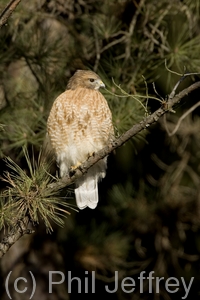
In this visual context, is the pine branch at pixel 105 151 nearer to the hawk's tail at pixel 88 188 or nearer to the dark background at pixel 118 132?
the dark background at pixel 118 132

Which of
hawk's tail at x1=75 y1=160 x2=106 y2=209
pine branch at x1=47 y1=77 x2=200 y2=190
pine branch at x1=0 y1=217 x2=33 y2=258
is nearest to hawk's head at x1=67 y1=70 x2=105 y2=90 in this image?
hawk's tail at x1=75 y1=160 x2=106 y2=209

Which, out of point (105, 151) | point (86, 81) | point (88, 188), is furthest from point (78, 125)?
point (105, 151)

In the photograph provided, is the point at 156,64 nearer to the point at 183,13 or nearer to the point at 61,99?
the point at 183,13

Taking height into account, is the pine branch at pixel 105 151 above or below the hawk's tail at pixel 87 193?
above

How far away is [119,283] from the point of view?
5.77 m

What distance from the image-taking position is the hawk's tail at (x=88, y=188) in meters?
4.12

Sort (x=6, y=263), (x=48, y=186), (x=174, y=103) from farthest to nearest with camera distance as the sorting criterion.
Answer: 1. (x=6, y=263)
2. (x=48, y=186)
3. (x=174, y=103)

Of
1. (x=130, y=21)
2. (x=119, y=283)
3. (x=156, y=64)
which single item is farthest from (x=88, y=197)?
(x=119, y=283)

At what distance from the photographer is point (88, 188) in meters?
4.14

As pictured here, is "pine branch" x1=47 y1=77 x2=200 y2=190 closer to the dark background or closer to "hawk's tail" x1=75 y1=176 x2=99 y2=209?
the dark background

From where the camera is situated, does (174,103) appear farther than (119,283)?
No

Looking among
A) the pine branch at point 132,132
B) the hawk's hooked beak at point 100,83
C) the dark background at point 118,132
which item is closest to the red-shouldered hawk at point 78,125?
→ the hawk's hooked beak at point 100,83

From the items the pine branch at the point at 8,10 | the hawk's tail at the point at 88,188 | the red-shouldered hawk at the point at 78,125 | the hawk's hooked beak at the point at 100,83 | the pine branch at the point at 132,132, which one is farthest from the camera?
the hawk's tail at the point at 88,188

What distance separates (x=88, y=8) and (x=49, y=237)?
5.76 feet
